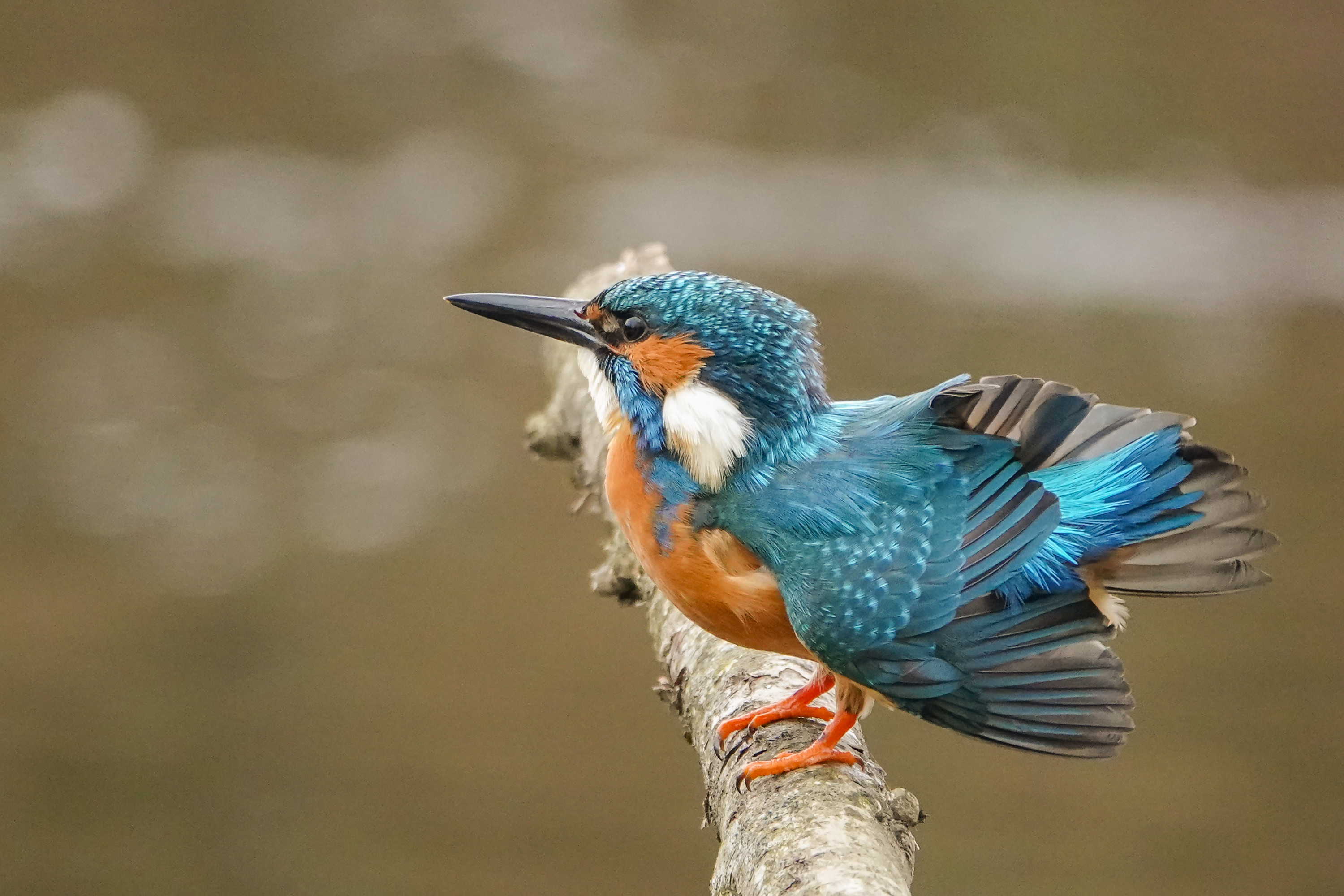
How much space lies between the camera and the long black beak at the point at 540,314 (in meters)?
2.45

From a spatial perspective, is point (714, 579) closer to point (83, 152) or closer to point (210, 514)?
point (210, 514)

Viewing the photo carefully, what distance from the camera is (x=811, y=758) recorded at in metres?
2.02

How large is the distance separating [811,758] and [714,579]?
1.01ft

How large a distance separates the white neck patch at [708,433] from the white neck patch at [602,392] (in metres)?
0.17

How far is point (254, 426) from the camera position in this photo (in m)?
6.80

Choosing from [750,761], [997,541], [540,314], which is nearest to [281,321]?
[540,314]

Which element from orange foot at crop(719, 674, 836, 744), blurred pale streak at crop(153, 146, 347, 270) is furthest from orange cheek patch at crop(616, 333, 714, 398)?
blurred pale streak at crop(153, 146, 347, 270)

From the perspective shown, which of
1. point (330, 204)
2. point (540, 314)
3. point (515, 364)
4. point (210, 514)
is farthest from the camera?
point (330, 204)

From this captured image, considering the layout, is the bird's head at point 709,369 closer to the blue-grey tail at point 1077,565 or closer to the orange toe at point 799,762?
the blue-grey tail at point 1077,565

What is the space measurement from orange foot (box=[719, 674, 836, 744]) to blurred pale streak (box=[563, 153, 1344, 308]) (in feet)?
17.9

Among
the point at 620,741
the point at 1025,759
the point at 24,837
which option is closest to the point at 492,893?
the point at 620,741

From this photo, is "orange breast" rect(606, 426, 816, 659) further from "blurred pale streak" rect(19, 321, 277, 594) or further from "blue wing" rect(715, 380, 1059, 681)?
"blurred pale streak" rect(19, 321, 277, 594)

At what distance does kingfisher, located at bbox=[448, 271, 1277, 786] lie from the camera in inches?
80.2

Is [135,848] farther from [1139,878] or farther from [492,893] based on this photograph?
[1139,878]
